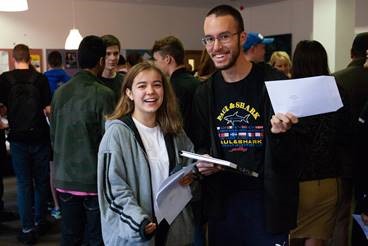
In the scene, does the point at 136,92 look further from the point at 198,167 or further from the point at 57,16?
the point at 57,16

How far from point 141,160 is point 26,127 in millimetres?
2033

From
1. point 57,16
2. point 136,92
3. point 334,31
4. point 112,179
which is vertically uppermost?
point 57,16

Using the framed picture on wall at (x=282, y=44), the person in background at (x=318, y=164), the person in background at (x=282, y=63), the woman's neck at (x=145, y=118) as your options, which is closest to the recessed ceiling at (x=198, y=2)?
the framed picture on wall at (x=282, y=44)

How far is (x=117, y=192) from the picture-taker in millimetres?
1743

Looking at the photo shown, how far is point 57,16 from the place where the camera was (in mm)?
7977

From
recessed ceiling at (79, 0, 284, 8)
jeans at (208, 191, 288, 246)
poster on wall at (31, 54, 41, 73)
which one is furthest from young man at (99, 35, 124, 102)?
recessed ceiling at (79, 0, 284, 8)

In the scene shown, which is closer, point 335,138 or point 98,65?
point 335,138

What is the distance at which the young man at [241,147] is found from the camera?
176 cm

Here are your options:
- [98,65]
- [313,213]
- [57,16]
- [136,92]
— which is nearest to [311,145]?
[313,213]

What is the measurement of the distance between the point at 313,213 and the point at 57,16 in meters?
6.85

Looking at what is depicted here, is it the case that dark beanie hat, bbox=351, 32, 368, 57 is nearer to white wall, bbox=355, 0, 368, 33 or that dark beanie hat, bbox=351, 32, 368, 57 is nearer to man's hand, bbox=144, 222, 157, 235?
man's hand, bbox=144, 222, 157, 235

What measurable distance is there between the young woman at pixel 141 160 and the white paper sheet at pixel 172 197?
49 millimetres

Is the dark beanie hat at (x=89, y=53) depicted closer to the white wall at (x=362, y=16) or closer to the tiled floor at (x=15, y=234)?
the tiled floor at (x=15, y=234)

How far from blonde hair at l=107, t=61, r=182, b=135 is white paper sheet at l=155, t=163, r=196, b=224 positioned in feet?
0.88
